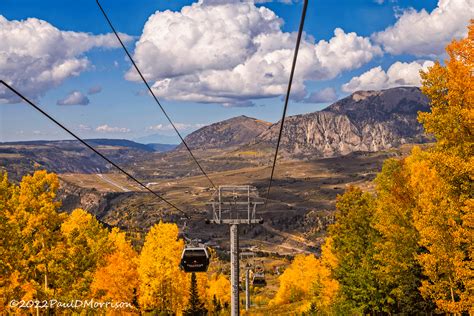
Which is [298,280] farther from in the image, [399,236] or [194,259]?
[399,236]

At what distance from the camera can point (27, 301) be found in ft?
119

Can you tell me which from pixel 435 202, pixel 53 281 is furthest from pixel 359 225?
pixel 53 281

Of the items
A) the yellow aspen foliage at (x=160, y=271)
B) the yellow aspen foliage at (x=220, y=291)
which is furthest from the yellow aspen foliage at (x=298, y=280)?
the yellow aspen foliage at (x=160, y=271)

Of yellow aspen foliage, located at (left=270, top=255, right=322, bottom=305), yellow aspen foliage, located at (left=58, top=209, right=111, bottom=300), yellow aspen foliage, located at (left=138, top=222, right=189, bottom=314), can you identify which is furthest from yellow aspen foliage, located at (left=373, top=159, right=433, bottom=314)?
yellow aspen foliage, located at (left=270, top=255, right=322, bottom=305)

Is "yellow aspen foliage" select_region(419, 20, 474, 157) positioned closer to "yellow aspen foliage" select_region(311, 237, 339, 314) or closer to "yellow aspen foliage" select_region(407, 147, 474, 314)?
"yellow aspen foliage" select_region(407, 147, 474, 314)

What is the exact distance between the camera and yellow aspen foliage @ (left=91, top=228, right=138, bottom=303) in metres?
51.2

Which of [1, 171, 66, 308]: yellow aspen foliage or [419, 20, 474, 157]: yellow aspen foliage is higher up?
[419, 20, 474, 157]: yellow aspen foliage

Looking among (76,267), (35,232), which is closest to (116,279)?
(76,267)

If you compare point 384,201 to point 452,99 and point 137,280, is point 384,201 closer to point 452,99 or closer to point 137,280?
point 452,99

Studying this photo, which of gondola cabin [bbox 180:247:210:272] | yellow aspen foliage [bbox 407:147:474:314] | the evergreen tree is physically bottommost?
the evergreen tree

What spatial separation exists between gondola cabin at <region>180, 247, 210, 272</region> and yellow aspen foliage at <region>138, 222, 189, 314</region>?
1564cm

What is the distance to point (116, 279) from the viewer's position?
5284 cm

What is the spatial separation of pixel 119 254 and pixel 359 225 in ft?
87.9

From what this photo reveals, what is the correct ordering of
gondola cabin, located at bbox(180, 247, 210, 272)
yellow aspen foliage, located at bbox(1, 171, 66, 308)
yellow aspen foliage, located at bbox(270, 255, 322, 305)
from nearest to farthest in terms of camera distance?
1. yellow aspen foliage, located at bbox(1, 171, 66, 308)
2. gondola cabin, located at bbox(180, 247, 210, 272)
3. yellow aspen foliage, located at bbox(270, 255, 322, 305)
